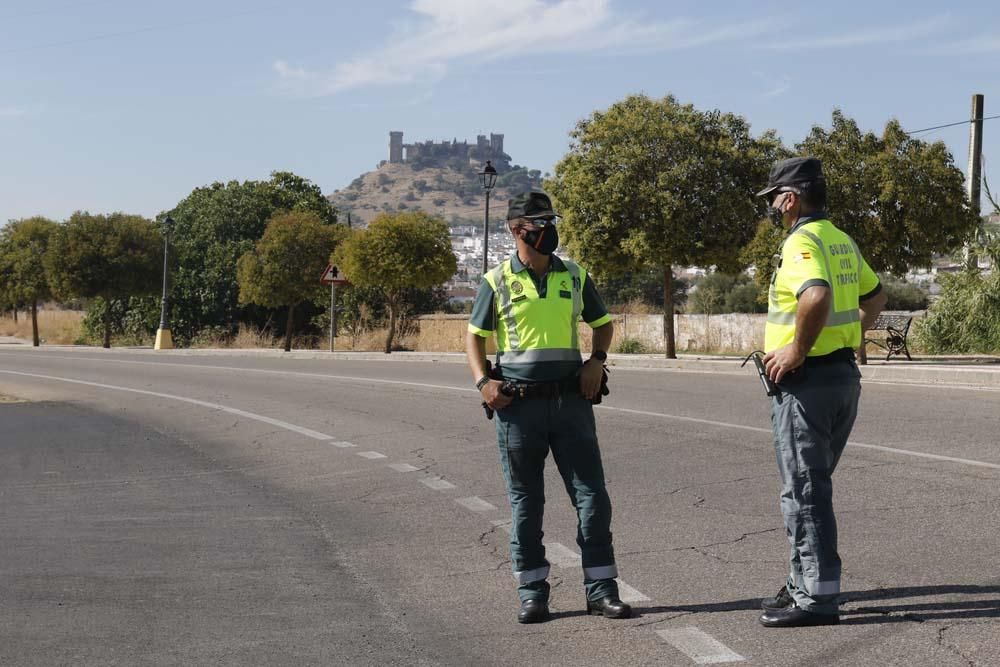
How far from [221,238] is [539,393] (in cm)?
5103

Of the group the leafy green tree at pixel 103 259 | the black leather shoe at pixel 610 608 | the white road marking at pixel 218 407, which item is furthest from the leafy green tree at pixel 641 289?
the black leather shoe at pixel 610 608

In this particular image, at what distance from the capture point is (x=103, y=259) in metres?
51.0

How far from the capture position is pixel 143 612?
5.64 metres

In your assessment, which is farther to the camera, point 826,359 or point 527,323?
point 527,323

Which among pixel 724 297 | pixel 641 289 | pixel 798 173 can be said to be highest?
pixel 641 289

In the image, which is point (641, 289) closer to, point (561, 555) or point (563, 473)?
point (561, 555)

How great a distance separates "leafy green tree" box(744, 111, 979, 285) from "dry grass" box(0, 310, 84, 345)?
45.1 metres

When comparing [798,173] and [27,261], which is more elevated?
[27,261]

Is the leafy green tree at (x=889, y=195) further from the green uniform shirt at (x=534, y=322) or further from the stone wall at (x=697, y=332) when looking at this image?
the green uniform shirt at (x=534, y=322)

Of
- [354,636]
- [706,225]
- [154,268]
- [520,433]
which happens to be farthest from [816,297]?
[154,268]

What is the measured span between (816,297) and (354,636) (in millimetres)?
2429

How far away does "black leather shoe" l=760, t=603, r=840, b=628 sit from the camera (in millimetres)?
5090

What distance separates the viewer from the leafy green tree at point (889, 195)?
83.4 feet

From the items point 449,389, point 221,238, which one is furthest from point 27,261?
point 449,389
